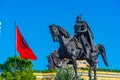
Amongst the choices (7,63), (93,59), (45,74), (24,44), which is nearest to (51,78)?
(45,74)

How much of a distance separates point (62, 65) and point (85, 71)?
27.9 metres

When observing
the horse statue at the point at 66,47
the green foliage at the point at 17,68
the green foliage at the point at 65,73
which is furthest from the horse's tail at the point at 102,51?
the green foliage at the point at 17,68

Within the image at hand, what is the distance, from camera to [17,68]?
6750cm

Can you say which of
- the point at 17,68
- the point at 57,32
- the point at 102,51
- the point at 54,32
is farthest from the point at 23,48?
the point at 17,68

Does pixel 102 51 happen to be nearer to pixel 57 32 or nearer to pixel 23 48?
pixel 57 32

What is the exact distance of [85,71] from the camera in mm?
69688

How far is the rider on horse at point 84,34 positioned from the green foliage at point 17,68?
23.8 meters

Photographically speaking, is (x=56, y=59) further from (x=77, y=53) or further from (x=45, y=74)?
(x=45, y=74)

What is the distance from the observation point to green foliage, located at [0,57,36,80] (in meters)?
65.8

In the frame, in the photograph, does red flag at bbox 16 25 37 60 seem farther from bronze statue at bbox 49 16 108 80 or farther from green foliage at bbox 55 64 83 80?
green foliage at bbox 55 64 83 80

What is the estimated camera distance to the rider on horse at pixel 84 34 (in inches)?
1633

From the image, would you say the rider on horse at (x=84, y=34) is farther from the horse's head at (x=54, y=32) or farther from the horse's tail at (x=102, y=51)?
the horse's head at (x=54, y=32)

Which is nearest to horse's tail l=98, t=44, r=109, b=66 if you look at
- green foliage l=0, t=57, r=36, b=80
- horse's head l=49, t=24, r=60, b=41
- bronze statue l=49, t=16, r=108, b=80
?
bronze statue l=49, t=16, r=108, b=80

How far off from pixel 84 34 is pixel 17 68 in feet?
87.3
